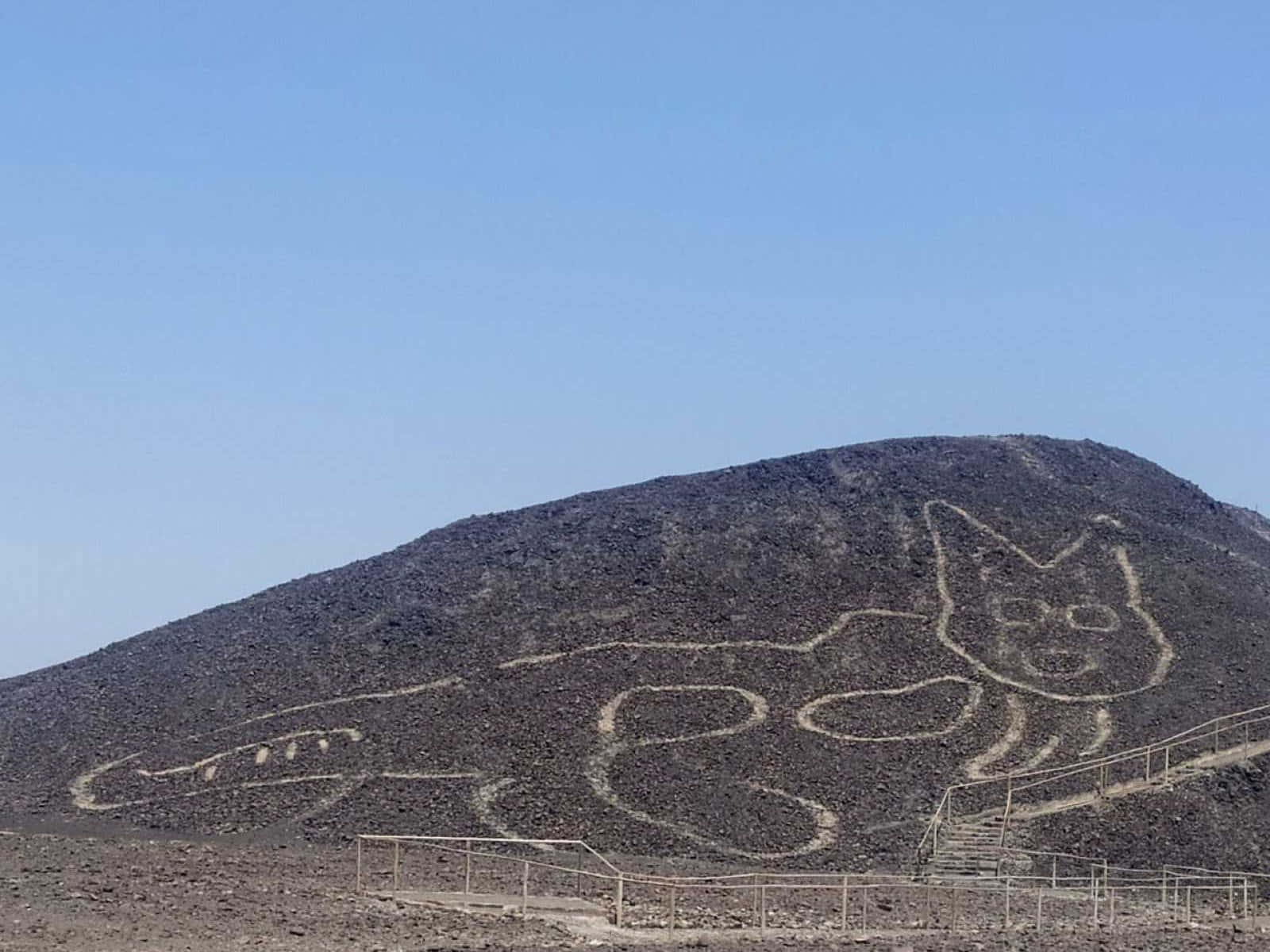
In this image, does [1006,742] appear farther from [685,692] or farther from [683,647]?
[683,647]

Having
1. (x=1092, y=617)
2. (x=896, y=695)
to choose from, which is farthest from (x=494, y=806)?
(x=1092, y=617)

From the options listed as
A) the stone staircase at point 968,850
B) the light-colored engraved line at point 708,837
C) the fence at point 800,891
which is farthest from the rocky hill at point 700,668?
the fence at point 800,891

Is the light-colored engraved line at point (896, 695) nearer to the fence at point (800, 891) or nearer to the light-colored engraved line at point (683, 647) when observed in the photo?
the light-colored engraved line at point (683, 647)

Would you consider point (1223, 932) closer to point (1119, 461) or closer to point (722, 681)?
point (722, 681)

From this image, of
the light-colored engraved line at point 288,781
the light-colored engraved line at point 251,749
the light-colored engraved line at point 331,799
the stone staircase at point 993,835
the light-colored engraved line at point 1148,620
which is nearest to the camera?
the stone staircase at point 993,835

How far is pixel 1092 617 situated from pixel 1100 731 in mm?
6140

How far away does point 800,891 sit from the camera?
132 ft

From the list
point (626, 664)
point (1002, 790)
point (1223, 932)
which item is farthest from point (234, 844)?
point (1223, 932)

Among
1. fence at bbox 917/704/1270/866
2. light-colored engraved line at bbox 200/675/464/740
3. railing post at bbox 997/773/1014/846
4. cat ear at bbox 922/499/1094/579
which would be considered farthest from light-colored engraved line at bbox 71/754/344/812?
cat ear at bbox 922/499/1094/579

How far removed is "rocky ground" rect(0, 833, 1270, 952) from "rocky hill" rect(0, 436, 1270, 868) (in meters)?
6.27

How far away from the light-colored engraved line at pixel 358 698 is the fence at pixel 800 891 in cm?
753

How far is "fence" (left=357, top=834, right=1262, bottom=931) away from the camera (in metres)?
35.4

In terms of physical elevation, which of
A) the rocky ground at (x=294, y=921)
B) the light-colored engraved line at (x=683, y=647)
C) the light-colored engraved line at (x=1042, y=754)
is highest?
the light-colored engraved line at (x=683, y=647)

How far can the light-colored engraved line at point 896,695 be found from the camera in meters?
48.1
